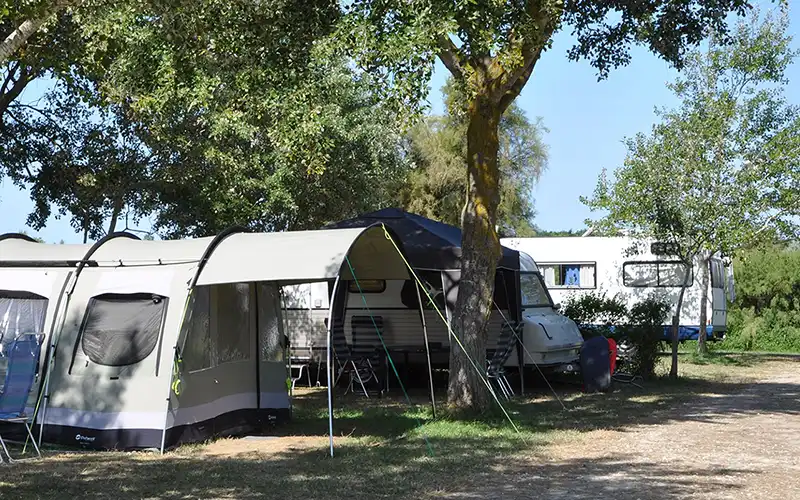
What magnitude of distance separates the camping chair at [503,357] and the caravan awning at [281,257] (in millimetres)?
3309

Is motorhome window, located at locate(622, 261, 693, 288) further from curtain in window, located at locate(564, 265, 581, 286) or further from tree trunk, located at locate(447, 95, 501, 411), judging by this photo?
tree trunk, located at locate(447, 95, 501, 411)

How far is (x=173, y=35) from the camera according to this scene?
935 centimetres

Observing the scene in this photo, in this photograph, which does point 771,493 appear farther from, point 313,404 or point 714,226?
point 714,226

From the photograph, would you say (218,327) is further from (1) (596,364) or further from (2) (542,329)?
(1) (596,364)

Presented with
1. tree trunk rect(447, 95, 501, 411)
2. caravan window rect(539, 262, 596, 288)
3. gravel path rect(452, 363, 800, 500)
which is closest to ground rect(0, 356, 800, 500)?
gravel path rect(452, 363, 800, 500)

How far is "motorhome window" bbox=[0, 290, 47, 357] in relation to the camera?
31.1ft

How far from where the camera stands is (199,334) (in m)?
9.32

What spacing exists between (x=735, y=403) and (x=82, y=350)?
8.06 m

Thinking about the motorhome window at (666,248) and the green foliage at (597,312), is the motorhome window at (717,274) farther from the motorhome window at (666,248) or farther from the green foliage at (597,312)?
the green foliage at (597,312)

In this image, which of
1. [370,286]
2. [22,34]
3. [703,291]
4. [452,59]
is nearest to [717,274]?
[703,291]

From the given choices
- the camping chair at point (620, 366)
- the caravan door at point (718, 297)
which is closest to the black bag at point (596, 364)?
the camping chair at point (620, 366)

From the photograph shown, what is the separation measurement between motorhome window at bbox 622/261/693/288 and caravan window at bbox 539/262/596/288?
78 cm

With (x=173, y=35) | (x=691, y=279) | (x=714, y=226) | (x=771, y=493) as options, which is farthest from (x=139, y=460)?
(x=691, y=279)

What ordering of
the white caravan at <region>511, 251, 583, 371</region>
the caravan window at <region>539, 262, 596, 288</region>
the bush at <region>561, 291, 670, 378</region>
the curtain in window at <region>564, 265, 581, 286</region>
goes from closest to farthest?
1. the white caravan at <region>511, 251, 583, 371</region>
2. the bush at <region>561, 291, 670, 378</region>
3. the caravan window at <region>539, 262, 596, 288</region>
4. the curtain in window at <region>564, 265, 581, 286</region>
